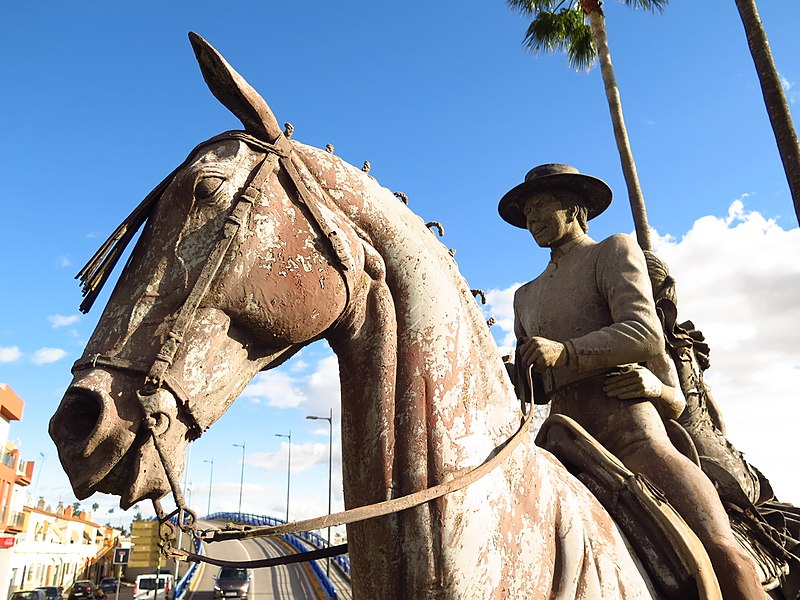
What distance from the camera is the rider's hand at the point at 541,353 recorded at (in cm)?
257

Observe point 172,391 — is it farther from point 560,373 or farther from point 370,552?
point 560,373

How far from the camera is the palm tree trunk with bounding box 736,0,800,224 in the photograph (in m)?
8.05

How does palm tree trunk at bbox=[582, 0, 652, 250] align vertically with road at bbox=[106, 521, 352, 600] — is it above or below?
above

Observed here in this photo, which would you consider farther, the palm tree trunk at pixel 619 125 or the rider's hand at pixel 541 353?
the palm tree trunk at pixel 619 125

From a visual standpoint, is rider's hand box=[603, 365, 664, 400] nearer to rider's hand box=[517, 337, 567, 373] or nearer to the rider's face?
rider's hand box=[517, 337, 567, 373]

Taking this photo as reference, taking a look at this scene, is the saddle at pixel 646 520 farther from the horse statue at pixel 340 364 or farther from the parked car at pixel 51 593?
the parked car at pixel 51 593

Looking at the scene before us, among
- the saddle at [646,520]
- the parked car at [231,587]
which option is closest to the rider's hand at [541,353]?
the saddle at [646,520]

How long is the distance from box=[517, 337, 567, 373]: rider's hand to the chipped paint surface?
1.32 feet

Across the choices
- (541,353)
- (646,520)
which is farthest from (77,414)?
(646,520)


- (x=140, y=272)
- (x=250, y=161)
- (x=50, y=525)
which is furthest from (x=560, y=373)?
(x=50, y=525)

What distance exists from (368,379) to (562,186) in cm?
205

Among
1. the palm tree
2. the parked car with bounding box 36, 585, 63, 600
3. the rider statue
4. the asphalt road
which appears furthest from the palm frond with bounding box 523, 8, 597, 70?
the parked car with bounding box 36, 585, 63, 600

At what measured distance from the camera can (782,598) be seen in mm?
3082

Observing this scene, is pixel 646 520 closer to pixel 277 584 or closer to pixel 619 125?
pixel 619 125
